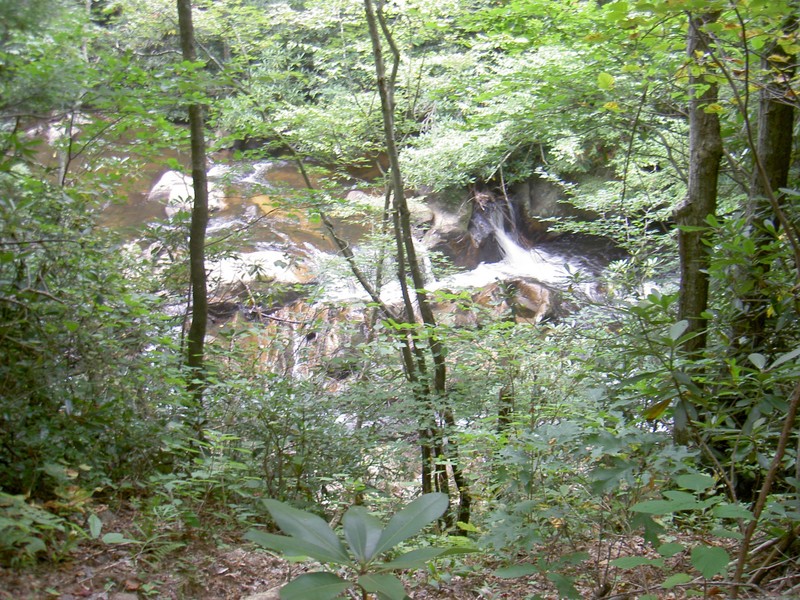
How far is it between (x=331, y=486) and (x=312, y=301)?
5.05ft

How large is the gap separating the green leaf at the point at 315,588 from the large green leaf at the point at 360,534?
0.07 meters

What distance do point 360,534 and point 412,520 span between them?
117 mm

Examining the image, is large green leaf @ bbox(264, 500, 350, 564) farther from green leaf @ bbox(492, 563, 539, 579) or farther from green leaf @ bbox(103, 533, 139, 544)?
green leaf @ bbox(103, 533, 139, 544)

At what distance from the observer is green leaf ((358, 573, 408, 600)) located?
118 cm

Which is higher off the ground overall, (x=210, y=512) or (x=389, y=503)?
(x=210, y=512)

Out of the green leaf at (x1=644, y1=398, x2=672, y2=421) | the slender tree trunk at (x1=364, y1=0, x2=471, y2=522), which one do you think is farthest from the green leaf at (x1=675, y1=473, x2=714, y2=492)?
the slender tree trunk at (x1=364, y1=0, x2=471, y2=522)

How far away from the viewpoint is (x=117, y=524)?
2992mm

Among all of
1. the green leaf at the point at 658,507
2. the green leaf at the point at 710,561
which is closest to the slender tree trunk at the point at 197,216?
the green leaf at the point at 658,507

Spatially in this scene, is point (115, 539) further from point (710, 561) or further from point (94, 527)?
point (710, 561)

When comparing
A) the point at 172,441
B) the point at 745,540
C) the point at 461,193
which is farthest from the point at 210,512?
the point at 461,193

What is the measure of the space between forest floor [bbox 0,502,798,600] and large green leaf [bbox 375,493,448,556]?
102cm

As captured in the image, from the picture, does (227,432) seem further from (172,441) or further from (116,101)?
(116,101)

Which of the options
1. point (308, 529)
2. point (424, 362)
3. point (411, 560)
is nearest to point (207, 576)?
point (308, 529)

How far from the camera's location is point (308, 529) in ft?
4.28
